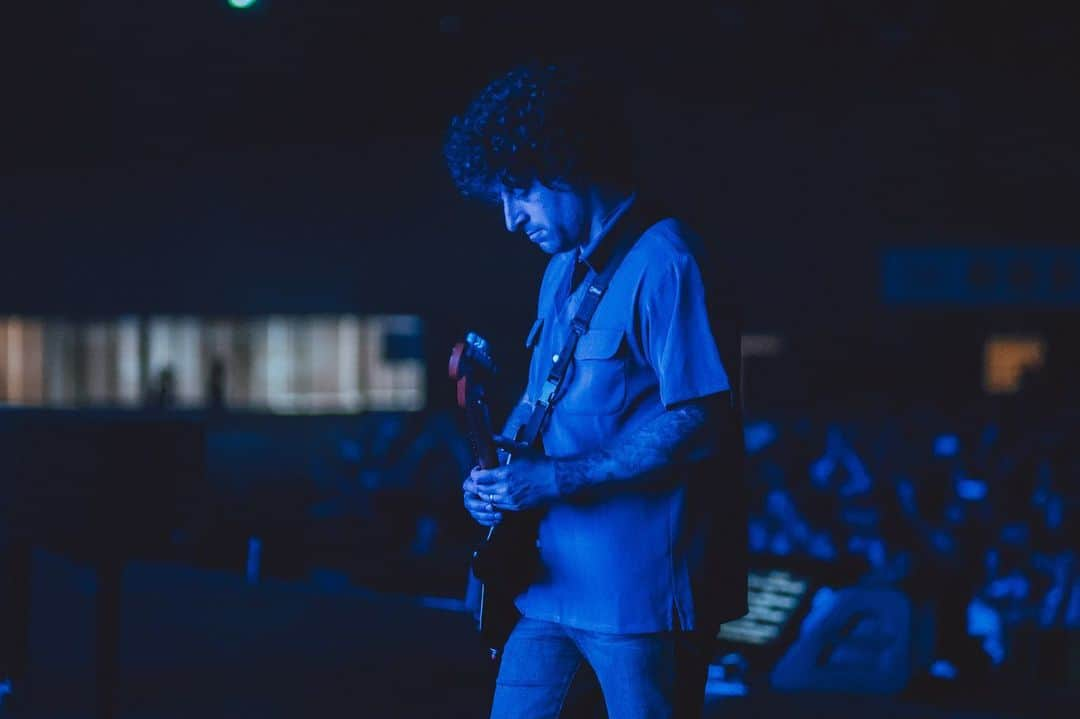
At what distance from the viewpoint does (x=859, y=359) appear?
19.3 m

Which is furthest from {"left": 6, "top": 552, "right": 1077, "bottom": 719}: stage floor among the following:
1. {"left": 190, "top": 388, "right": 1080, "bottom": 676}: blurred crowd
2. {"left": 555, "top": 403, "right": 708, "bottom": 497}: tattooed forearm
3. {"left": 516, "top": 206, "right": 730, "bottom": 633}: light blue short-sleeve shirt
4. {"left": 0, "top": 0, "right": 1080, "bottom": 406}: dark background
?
{"left": 0, "top": 0, "right": 1080, "bottom": 406}: dark background

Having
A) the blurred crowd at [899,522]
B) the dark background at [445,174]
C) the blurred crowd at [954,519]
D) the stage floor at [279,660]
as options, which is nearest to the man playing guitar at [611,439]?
the stage floor at [279,660]

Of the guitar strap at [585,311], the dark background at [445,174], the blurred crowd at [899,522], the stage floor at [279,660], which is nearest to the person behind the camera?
the guitar strap at [585,311]

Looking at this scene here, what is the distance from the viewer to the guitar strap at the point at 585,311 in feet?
6.51

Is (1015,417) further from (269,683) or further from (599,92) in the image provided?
(599,92)

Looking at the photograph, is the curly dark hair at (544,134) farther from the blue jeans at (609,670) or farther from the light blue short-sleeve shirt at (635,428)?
the blue jeans at (609,670)

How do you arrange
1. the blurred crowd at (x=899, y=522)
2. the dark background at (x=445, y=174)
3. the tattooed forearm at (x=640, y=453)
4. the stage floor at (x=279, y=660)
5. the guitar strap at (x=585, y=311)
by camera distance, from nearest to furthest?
1. the tattooed forearm at (x=640, y=453)
2. the guitar strap at (x=585, y=311)
3. the stage floor at (x=279, y=660)
4. the blurred crowd at (x=899, y=522)
5. the dark background at (x=445, y=174)

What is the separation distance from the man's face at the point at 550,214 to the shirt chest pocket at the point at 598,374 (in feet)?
0.57

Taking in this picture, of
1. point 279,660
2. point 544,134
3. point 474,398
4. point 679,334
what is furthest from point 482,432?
point 279,660

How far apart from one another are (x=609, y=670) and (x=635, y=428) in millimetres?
357

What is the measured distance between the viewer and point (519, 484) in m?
1.91

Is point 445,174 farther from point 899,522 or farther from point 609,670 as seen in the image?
point 609,670

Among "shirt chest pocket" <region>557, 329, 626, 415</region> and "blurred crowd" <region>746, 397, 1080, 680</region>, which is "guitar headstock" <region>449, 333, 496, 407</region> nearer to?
"shirt chest pocket" <region>557, 329, 626, 415</region>

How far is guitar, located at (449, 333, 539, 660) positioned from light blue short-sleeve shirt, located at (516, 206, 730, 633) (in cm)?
4
